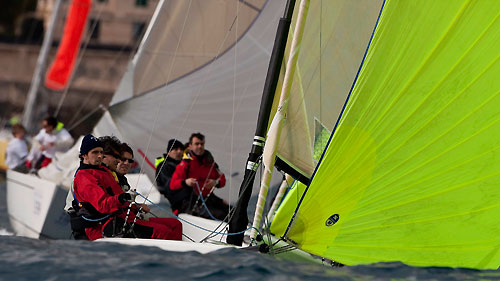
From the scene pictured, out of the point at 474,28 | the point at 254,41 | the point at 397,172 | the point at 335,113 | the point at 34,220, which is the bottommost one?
Answer: the point at 34,220

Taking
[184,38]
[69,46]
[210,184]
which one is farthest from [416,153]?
[69,46]

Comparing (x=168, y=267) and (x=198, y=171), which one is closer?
(x=168, y=267)

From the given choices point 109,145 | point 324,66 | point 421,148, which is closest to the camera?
point 421,148

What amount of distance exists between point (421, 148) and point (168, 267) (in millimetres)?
1867

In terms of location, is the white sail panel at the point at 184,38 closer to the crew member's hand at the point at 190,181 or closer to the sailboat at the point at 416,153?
the crew member's hand at the point at 190,181

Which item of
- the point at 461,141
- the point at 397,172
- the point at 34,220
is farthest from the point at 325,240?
the point at 34,220

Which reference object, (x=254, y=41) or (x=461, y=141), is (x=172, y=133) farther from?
(x=461, y=141)

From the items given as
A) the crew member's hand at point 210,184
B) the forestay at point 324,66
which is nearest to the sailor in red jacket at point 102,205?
the forestay at point 324,66

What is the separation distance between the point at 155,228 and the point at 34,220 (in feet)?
12.8

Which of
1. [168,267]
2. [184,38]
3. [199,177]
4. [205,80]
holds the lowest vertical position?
[168,267]

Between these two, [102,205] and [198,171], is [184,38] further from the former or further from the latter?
[102,205]

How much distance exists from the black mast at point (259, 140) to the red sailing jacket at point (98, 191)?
81 centimetres

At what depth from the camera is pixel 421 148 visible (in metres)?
5.38

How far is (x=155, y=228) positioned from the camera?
6.16 metres
